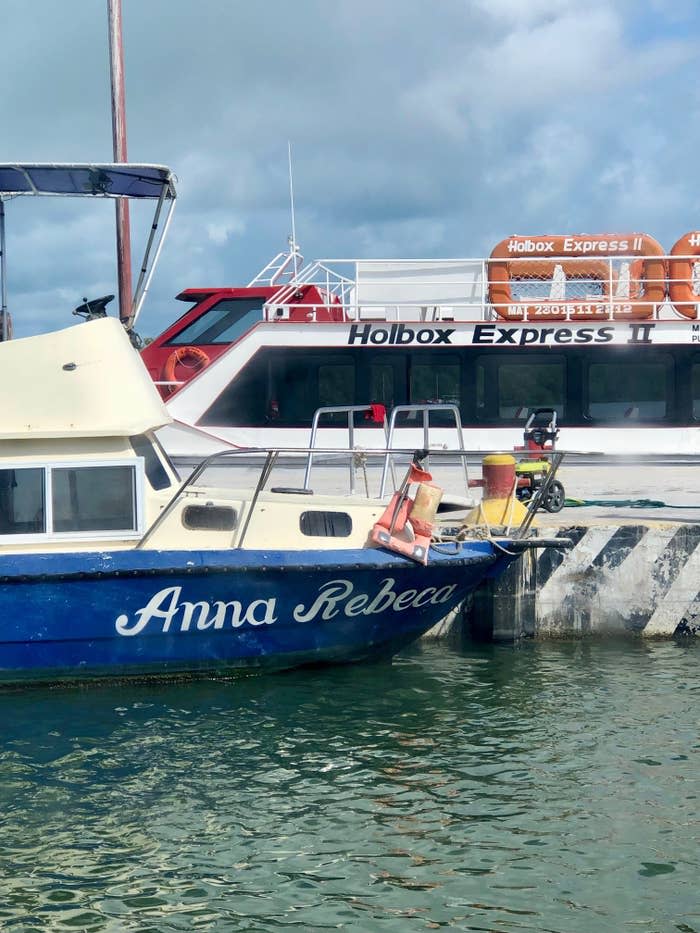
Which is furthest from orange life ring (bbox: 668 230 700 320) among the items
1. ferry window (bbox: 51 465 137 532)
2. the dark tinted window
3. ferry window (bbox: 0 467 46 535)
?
ferry window (bbox: 0 467 46 535)

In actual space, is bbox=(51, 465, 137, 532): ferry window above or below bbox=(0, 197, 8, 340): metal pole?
below

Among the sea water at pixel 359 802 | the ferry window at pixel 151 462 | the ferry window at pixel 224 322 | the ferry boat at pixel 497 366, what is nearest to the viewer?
the sea water at pixel 359 802

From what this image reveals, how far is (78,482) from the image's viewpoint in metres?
8.40

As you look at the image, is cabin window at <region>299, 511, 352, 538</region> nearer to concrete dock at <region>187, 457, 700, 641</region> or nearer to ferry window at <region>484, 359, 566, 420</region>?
concrete dock at <region>187, 457, 700, 641</region>

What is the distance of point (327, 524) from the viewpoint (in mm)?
8914

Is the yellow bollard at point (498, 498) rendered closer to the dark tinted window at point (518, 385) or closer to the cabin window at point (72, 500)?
the cabin window at point (72, 500)

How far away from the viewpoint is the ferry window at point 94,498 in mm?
8367

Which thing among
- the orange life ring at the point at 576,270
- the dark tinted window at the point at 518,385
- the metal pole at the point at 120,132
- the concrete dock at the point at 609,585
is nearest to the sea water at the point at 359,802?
the concrete dock at the point at 609,585

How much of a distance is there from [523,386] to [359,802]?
11.4 m

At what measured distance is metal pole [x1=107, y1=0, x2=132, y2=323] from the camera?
14.5 meters

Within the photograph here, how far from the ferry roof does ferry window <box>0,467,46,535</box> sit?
2.66 metres

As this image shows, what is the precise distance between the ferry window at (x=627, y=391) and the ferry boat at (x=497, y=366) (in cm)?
2

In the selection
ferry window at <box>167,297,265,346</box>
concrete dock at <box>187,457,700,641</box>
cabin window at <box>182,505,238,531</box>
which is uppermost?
ferry window at <box>167,297,265,346</box>

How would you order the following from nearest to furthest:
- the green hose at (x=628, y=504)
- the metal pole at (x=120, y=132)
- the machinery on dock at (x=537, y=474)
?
1. the machinery on dock at (x=537, y=474)
2. the green hose at (x=628, y=504)
3. the metal pole at (x=120, y=132)
